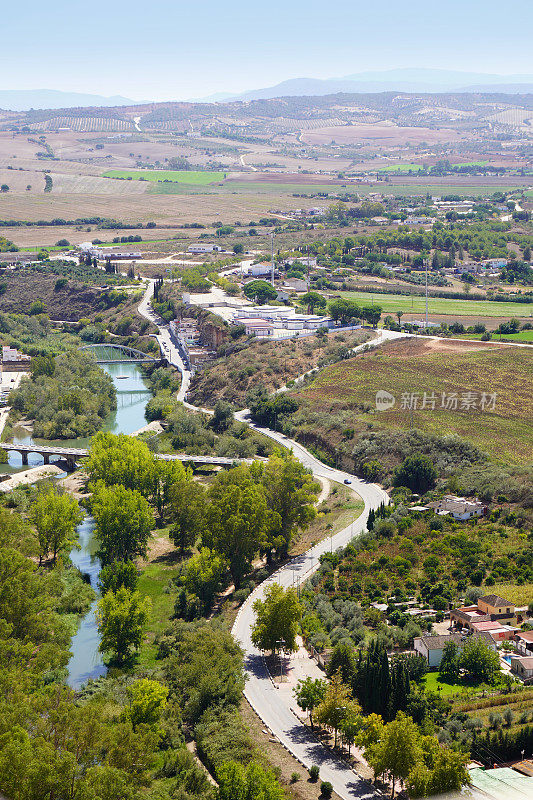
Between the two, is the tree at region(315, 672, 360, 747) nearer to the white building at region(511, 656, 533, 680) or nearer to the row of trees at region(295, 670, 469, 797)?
the row of trees at region(295, 670, 469, 797)

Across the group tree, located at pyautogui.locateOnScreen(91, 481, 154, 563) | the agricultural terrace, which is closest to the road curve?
tree, located at pyautogui.locateOnScreen(91, 481, 154, 563)

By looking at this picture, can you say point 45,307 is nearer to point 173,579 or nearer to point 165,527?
point 165,527

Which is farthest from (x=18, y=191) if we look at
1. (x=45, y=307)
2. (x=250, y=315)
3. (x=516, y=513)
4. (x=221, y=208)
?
(x=516, y=513)

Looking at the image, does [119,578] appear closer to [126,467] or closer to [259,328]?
[126,467]

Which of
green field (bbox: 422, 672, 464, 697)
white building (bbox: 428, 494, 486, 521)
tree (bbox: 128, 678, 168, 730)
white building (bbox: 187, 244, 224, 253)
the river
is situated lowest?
Answer: the river

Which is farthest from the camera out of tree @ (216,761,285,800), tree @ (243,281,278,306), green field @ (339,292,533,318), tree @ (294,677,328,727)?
tree @ (243,281,278,306)

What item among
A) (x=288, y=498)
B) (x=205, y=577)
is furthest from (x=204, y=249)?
(x=205, y=577)
